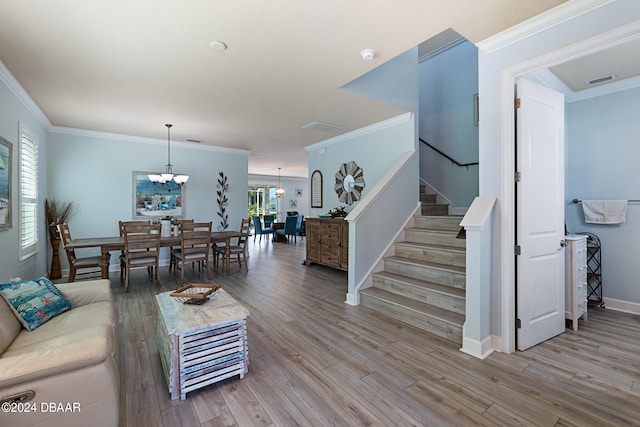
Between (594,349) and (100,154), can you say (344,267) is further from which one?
(100,154)

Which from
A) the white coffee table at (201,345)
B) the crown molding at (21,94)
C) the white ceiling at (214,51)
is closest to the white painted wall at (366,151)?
the white ceiling at (214,51)

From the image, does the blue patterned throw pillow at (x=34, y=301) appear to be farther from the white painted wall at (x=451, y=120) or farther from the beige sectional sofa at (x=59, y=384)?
the white painted wall at (x=451, y=120)

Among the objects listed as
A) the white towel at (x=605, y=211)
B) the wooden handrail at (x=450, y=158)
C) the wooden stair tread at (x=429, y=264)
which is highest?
the wooden handrail at (x=450, y=158)

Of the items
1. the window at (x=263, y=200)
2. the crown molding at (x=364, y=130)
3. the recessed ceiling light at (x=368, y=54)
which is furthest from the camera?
the window at (x=263, y=200)

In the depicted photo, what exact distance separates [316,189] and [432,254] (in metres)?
3.45

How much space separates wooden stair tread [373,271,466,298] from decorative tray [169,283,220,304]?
2.06 metres

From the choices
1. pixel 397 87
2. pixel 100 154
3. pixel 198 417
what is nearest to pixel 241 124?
pixel 397 87

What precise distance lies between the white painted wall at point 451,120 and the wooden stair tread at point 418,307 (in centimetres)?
238

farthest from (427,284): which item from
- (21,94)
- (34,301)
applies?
(21,94)

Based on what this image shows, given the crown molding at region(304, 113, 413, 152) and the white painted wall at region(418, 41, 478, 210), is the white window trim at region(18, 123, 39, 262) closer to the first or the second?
the crown molding at region(304, 113, 413, 152)

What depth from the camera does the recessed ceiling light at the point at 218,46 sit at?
2416 millimetres

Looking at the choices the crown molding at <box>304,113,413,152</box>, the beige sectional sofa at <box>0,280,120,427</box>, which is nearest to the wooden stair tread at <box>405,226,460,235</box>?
the crown molding at <box>304,113,413,152</box>

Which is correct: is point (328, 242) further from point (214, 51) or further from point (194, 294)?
→ point (214, 51)

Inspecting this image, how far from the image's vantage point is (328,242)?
5238 mm
